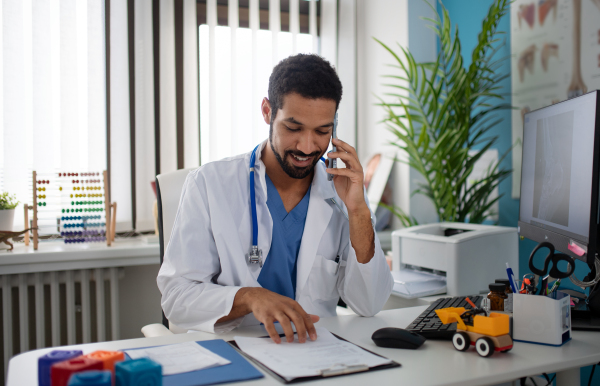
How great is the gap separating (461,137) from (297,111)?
46.8 inches

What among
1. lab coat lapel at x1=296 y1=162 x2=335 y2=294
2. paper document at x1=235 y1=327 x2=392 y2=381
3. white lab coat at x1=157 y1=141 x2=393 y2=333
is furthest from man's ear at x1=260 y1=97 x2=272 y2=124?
paper document at x1=235 y1=327 x2=392 y2=381

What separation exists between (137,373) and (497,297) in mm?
Answer: 879

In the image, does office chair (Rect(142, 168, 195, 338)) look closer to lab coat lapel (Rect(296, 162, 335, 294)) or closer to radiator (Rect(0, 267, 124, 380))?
lab coat lapel (Rect(296, 162, 335, 294))

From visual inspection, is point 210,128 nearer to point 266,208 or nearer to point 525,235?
point 266,208

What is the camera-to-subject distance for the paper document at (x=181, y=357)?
824 millimetres

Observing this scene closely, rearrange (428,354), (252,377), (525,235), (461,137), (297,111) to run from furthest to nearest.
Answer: (461,137) → (525,235) → (297,111) → (428,354) → (252,377)

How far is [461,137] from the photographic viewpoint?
7.27ft

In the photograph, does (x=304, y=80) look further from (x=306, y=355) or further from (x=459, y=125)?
(x=459, y=125)

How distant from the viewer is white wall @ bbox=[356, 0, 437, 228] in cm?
269

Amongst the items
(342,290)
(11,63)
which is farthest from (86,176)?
(342,290)

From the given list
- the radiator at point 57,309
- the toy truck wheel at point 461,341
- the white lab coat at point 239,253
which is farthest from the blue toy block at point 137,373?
the radiator at point 57,309

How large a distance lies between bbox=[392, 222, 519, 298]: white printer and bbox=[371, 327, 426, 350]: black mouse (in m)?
0.80

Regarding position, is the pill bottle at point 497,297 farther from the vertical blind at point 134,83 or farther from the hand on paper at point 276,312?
the vertical blind at point 134,83

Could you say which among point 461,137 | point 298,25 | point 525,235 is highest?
point 298,25
